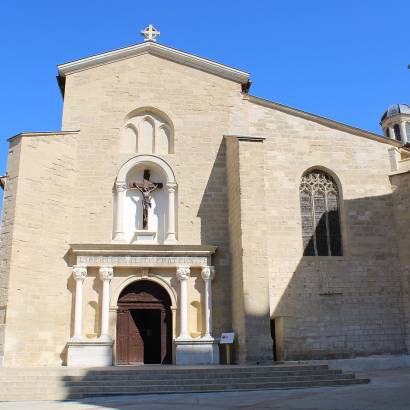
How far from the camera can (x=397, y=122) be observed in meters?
40.4

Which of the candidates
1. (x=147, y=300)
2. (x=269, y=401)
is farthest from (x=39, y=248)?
(x=269, y=401)

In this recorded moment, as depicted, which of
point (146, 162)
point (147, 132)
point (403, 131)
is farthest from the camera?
point (403, 131)

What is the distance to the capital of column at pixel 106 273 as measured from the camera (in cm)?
1493

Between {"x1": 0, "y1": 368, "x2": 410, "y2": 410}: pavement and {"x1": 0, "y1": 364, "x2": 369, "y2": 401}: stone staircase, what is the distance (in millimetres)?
391

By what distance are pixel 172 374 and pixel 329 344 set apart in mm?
5756

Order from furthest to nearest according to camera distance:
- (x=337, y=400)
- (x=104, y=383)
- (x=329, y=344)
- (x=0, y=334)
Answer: (x=329, y=344) < (x=0, y=334) < (x=104, y=383) < (x=337, y=400)

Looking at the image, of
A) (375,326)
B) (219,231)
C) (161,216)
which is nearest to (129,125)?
(161,216)

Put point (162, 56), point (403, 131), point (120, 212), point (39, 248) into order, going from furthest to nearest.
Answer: point (403, 131) < point (162, 56) < point (120, 212) < point (39, 248)

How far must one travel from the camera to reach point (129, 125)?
16.8 m

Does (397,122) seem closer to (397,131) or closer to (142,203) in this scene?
(397,131)

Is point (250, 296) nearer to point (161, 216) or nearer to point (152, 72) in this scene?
point (161, 216)

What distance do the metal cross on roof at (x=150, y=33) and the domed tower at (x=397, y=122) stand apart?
26.8m

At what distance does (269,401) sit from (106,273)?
7.09 m

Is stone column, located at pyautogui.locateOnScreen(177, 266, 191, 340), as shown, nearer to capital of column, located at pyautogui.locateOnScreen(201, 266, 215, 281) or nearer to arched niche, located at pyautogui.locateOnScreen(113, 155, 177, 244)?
capital of column, located at pyautogui.locateOnScreen(201, 266, 215, 281)
